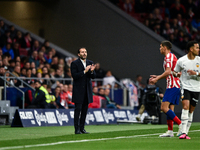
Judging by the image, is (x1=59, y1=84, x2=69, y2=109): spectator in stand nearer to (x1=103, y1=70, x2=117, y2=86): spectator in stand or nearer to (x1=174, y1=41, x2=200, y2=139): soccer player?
(x1=103, y1=70, x2=117, y2=86): spectator in stand

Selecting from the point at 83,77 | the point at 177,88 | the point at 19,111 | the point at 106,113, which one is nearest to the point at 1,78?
the point at 19,111

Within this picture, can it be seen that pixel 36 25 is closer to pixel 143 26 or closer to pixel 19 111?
pixel 143 26

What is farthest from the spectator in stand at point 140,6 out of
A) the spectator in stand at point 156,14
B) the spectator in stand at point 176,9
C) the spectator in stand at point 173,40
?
the spectator in stand at point 173,40

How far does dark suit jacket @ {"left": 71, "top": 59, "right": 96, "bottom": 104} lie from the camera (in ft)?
37.5

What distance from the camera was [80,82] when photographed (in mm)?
11570

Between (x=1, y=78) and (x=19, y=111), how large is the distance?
2.61m

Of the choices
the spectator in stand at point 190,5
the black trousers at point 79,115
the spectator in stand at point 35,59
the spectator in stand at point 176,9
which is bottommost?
the black trousers at point 79,115

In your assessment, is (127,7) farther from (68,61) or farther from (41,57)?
(41,57)

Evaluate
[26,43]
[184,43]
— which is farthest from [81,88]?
[184,43]

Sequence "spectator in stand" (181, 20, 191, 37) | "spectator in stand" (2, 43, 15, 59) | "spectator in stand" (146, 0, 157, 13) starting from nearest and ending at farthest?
"spectator in stand" (2, 43, 15, 59), "spectator in stand" (181, 20, 191, 37), "spectator in stand" (146, 0, 157, 13)

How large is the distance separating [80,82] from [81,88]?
0.16m

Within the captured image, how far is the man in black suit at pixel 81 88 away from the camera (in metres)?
11.4

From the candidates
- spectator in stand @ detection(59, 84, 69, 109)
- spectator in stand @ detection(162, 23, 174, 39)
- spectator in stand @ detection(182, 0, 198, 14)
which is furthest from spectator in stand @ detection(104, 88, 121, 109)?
spectator in stand @ detection(182, 0, 198, 14)

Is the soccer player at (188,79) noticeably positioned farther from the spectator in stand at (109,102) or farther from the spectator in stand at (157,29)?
the spectator in stand at (157,29)
